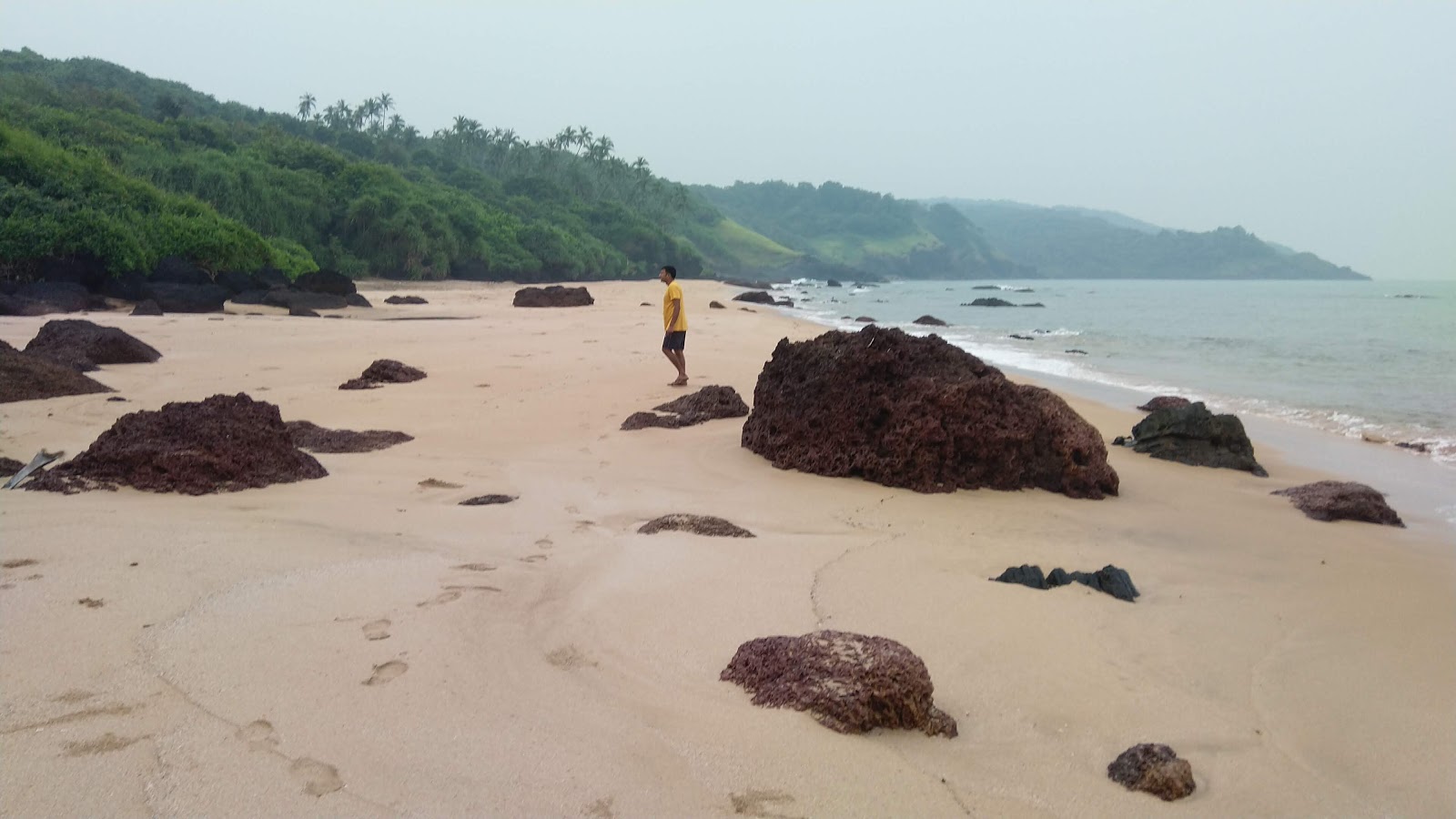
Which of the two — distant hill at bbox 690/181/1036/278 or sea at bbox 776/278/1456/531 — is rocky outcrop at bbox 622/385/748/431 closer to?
sea at bbox 776/278/1456/531

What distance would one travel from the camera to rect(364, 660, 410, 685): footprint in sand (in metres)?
2.46

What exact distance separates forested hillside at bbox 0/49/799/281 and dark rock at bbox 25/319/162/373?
11.8m

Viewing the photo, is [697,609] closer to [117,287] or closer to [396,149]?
[117,287]

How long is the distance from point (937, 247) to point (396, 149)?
108 meters

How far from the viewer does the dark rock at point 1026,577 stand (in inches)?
154

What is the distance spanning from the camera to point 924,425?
5.91m

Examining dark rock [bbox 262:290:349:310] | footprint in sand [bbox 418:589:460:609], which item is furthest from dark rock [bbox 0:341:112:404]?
dark rock [bbox 262:290:349:310]

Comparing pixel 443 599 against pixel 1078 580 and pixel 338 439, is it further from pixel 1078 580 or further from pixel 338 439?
pixel 338 439

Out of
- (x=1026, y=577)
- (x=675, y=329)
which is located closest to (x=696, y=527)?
(x=1026, y=577)

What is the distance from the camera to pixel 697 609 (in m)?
3.27

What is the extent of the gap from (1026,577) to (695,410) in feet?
14.1

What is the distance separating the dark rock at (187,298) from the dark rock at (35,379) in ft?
37.6

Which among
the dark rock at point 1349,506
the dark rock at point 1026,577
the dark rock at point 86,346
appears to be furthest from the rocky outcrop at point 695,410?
the dark rock at point 86,346

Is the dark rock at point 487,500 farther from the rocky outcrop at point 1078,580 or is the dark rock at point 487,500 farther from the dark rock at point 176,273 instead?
the dark rock at point 176,273
